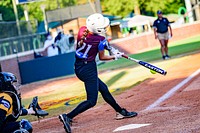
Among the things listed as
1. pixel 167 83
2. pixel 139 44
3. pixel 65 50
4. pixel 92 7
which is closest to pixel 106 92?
pixel 167 83

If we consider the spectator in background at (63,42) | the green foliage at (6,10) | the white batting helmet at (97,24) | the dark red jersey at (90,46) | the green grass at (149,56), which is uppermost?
the white batting helmet at (97,24)

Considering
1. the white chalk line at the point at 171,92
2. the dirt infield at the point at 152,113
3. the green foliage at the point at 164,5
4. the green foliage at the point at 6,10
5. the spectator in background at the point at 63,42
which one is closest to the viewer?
the dirt infield at the point at 152,113

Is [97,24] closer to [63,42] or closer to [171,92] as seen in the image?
[171,92]

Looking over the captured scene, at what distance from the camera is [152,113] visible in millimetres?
9344

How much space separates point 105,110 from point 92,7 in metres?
20.1

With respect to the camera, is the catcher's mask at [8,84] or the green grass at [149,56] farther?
the green grass at [149,56]

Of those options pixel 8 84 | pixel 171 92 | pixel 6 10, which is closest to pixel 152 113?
pixel 171 92

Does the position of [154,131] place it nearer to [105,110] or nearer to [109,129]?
[109,129]

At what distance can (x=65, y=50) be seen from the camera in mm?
27781

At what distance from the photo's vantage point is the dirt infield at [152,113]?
26.5 feet

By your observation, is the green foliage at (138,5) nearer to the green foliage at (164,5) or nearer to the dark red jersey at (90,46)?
the green foliage at (164,5)

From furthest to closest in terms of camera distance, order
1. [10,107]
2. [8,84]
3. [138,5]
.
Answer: [138,5] < [8,84] < [10,107]

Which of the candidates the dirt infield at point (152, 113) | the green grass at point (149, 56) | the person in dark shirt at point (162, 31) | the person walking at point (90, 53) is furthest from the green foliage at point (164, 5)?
the person walking at point (90, 53)

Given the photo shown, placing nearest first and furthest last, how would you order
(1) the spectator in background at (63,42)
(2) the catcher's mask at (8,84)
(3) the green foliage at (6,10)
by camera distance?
(2) the catcher's mask at (8,84)
(1) the spectator in background at (63,42)
(3) the green foliage at (6,10)
